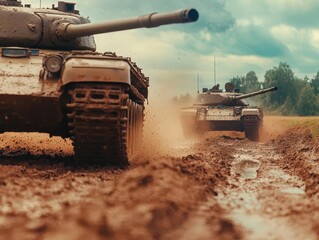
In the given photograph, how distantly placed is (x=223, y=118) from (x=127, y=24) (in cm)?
1256

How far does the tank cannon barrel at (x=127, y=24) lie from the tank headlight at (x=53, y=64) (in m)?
0.98

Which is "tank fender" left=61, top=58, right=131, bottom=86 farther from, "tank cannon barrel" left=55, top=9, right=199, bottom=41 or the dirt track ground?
the dirt track ground

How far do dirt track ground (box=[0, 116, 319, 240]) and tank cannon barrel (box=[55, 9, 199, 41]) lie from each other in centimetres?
171

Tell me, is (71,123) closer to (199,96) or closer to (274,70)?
(199,96)

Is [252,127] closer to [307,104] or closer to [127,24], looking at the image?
[127,24]

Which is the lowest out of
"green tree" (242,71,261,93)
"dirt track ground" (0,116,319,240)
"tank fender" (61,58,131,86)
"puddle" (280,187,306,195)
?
"puddle" (280,187,306,195)

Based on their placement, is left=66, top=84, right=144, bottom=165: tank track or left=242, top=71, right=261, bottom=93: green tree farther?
left=242, top=71, right=261, bottom=93: green tree

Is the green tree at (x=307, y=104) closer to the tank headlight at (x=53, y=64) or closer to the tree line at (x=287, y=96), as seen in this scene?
the tree line at (x=287, y=96)

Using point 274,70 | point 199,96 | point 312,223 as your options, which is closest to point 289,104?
point 274,70

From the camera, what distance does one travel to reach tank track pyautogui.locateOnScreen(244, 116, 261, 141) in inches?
753

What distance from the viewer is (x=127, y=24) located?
25.7 ft

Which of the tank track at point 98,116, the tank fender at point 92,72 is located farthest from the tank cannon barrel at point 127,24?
the tank track at point 98,116

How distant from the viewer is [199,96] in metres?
22.1

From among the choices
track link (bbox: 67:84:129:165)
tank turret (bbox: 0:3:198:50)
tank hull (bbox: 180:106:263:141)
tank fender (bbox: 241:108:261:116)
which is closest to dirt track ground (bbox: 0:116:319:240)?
track link (bbox: 67:84:129:165)
